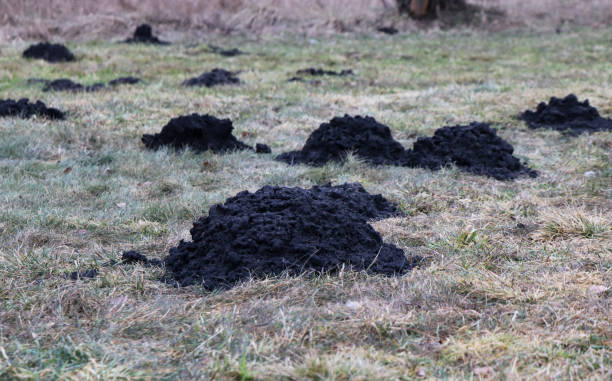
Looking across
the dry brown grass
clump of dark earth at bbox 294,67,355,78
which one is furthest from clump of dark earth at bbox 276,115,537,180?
the dry brown grass

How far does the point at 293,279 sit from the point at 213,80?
8242 mm

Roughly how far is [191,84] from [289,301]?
27.4 feet

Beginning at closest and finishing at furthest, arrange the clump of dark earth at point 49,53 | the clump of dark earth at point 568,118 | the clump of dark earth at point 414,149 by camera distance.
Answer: the clump of dark earth at point 414,149
the clump of dark earth at point 568,118
the clump of dark earth at point 49,53

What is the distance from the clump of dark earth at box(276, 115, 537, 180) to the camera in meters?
6.24

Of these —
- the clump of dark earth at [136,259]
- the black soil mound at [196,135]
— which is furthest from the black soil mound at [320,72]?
the clump of dark earth at [136,259]

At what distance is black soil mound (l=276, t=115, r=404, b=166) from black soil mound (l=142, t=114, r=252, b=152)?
0.75 meters

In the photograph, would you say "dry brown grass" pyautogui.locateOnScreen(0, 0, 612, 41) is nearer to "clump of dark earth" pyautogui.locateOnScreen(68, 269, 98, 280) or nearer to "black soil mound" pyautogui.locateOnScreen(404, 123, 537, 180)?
"black soil mound" pyautogui.locateOnScreen(404, 123, 537, 180)

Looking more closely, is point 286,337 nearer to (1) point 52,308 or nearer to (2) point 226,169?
(1) point 52,308

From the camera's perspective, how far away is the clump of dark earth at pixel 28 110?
8058 millimetres

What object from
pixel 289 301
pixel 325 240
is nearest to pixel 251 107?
pixel 325 240

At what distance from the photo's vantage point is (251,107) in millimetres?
9148

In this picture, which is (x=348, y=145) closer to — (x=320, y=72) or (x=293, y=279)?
(x=293, y=279)

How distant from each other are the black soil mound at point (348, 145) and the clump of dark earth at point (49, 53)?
8.60 meters

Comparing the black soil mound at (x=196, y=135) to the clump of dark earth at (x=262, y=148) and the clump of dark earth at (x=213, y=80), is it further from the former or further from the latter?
the clump of dark earth at (x=213, y=80)
